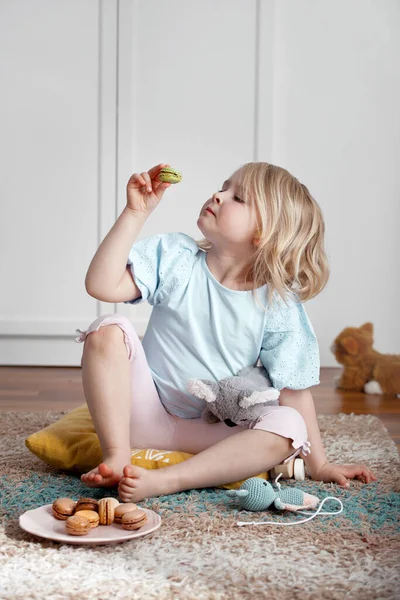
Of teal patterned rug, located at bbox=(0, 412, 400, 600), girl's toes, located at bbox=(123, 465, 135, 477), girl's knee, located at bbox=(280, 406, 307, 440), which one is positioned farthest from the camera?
girl's knee, located at bbox=(280, 406, 307, 440)

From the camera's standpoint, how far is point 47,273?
2.41 meters

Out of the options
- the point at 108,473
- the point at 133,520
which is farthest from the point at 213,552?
the point at 108,473

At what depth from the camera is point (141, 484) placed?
1.03 metres

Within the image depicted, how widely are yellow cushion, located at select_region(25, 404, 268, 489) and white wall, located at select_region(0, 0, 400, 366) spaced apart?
1.17 meters

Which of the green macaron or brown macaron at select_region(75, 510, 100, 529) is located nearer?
brown macaron at select_region(75, 510, 100, 529)

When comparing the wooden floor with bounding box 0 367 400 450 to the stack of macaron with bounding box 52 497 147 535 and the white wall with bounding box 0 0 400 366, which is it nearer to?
the white wall with bounding box 0 0 400 366

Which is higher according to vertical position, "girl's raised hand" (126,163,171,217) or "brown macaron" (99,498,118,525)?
"girl's raised hand" (126,163,171,217)

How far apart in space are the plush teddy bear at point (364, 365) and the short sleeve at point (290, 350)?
3.00ft

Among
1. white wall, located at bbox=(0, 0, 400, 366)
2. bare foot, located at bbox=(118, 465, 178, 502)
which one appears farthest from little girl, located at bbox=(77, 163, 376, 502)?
white wall, located at bbox=(0, 0, 400, 366)

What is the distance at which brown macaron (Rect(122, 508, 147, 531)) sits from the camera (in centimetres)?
91

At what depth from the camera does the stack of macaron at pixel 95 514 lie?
2.93 feet

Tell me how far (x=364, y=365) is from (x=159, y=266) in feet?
3.54

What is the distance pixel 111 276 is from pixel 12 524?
387 millimetres

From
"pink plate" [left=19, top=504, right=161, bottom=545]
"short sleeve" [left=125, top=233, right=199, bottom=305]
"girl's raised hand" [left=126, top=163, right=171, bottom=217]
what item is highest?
"girl's raised hand" [left=126, top=163, right=171, bottom=217]
